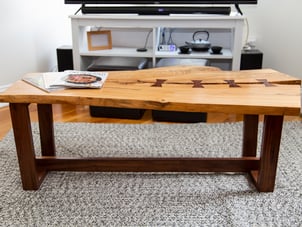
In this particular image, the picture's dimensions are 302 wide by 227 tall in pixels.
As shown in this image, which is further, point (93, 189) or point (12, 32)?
point (12, 32)

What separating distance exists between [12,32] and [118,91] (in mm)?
1563

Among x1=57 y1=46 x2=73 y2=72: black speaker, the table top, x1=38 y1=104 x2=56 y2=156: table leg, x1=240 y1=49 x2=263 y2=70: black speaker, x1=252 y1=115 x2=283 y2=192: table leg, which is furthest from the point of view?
x1=57 y1=46 x2=73 y2=72: black speaker

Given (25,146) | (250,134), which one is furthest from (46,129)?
(250,134)

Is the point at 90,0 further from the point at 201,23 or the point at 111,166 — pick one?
the point at 111,166

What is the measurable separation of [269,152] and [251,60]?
1.22 meters

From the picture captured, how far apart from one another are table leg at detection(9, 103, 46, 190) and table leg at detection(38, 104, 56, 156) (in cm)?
16

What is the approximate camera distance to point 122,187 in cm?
148

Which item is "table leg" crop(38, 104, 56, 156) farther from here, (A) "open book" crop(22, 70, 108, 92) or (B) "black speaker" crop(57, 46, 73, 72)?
(B) "black speaker" crop(57, 46, 73, 72)

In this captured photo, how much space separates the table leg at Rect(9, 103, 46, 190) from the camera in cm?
132

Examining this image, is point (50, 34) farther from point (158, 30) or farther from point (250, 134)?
point (250, 134)

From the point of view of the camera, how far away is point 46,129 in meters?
1.61

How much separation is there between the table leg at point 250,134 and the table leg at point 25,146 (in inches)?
36.6

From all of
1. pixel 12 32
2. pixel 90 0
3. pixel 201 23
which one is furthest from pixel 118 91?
pixel 12 32

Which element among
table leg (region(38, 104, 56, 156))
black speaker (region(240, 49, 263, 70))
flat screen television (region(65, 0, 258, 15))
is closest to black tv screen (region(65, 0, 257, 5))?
flat screen television (region(65, 0, 258, 15))
